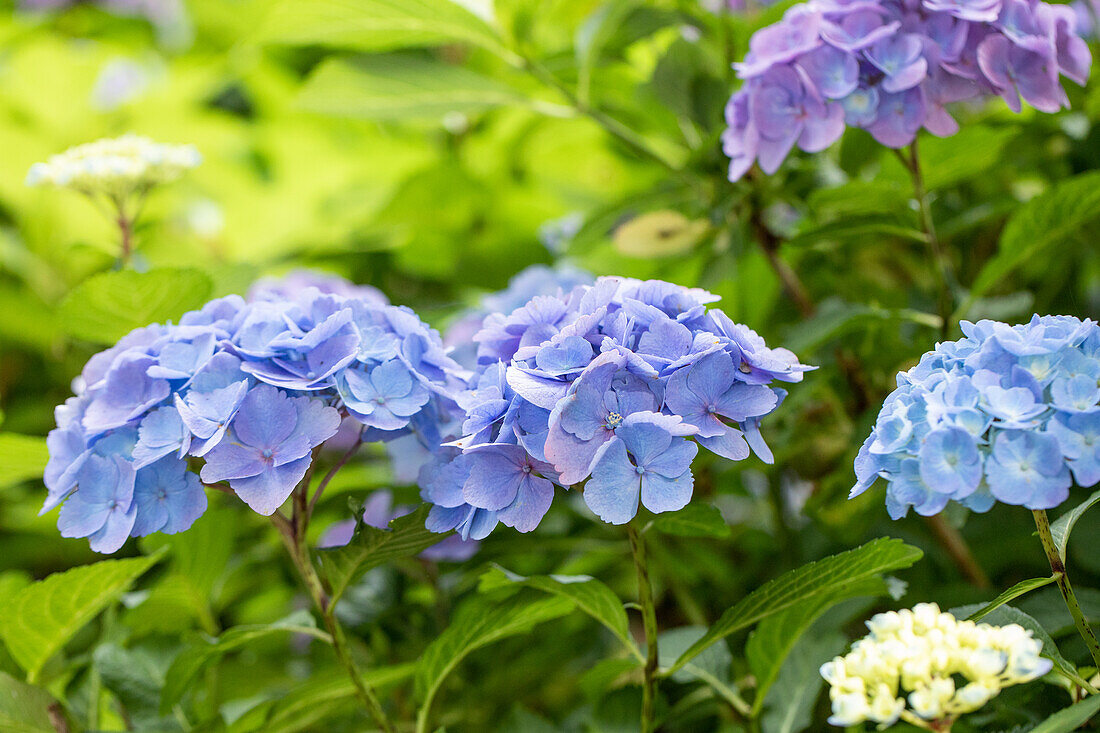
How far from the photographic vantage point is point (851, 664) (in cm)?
58

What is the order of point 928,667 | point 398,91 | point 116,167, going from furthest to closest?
point 398,91, point 116,167, point 928,667

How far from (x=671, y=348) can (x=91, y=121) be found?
1.86m

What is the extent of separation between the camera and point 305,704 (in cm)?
89

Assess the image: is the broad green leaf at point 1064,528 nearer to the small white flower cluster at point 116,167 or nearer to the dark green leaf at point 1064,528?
the dark green leaf at point 1064,528

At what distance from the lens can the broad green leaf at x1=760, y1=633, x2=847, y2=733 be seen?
2.99 ft

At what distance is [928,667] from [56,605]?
29.6 inches

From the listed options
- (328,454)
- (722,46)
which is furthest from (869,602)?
(328,454)

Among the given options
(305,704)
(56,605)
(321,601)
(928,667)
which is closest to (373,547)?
(321,601)

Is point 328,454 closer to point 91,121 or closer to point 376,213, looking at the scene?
point 376,213

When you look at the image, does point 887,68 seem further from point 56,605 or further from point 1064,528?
point 56,605

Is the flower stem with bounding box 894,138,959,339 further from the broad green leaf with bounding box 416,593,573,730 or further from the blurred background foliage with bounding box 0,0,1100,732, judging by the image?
the broad green leaf with bounding box 416,593,573,730

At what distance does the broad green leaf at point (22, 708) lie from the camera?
2.69 feet

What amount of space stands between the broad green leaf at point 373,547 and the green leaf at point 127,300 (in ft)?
1.17

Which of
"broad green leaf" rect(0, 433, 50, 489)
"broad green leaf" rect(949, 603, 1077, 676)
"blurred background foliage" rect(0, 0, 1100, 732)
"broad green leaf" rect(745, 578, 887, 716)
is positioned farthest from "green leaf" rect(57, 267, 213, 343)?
"broad green leaf" rect(949, 603, 1077, 676)
